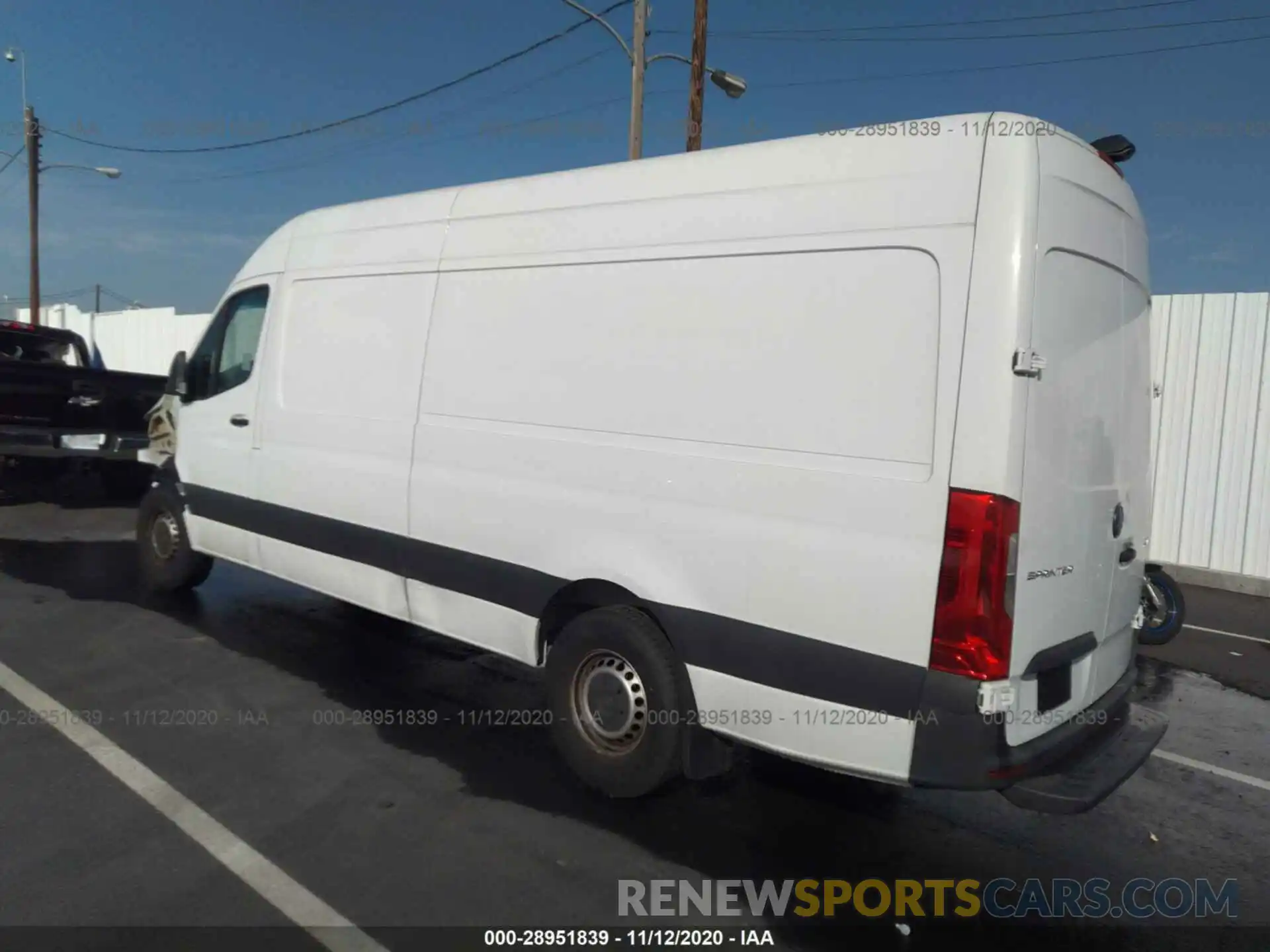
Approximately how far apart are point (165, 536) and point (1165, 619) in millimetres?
7579

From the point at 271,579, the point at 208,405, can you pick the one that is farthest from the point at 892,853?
the point at 271,579

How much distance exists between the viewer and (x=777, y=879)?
3.58 m

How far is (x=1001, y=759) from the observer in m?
3.17

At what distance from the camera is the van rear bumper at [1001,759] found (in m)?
3.14

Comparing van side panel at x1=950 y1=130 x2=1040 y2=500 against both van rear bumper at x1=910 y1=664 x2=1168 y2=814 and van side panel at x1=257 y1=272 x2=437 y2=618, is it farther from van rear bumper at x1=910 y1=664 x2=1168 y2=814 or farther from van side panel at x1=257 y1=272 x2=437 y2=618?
van side panel at x1=257 y1=272 x2=437 y2=618

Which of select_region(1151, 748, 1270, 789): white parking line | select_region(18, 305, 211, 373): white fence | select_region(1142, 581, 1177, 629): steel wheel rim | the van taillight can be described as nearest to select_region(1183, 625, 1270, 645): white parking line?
select_region(1142, 581, 1177, 629): steel wheel rim

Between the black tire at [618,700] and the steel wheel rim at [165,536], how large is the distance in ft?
12.9

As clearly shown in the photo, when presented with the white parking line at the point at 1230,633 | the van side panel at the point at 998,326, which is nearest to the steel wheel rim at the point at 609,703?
the van side panel at the point at 998,326

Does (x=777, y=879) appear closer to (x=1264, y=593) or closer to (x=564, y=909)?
(x=564, y=909)

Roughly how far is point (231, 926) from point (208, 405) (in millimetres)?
4199

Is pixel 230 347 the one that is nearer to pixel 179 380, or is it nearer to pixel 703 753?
pixel 179 380

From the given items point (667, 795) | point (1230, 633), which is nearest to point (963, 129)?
point (667, 795)

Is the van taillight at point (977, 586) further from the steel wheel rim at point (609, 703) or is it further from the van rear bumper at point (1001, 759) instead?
the steel wheel rim at point (609, 703)

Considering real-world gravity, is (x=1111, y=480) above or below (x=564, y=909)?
above
